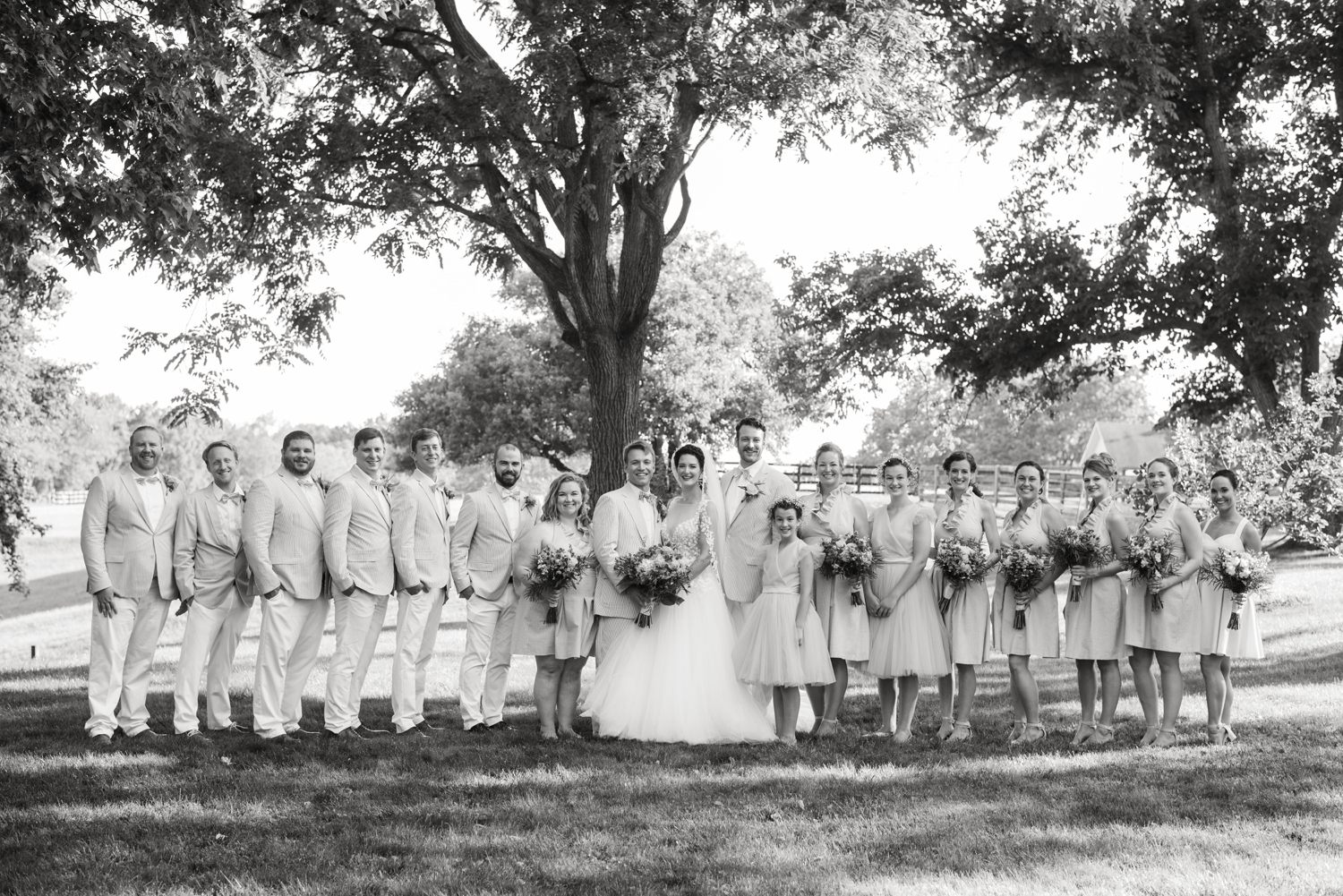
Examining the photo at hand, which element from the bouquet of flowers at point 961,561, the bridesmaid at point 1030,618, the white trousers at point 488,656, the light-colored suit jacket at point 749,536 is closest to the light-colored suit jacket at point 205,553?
the white trousers at point 488,656

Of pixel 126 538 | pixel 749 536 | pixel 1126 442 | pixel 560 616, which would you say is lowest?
pixel 560 616

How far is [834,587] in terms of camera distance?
390 inches

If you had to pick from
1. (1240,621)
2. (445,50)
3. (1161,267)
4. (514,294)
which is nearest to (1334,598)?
(1161,267)

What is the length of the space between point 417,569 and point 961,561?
4.44m

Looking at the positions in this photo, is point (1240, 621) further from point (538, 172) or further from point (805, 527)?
point (538, 172)

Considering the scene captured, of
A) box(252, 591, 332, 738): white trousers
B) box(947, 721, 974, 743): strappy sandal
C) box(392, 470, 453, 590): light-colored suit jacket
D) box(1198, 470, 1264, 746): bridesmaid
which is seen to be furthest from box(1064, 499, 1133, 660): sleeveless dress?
box(252, 591, 332, 738): white trousers

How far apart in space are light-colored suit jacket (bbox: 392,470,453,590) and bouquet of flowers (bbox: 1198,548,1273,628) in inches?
242

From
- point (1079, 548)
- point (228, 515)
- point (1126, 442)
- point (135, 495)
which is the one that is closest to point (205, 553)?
point (228, 515)

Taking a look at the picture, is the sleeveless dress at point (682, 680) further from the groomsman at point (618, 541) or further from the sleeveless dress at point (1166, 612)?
the sleeveless dress at point (1166, 612)

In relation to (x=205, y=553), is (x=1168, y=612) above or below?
below

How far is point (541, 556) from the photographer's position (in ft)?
31.5

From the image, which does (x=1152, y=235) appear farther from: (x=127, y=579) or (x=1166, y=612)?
(x=127, y=579)

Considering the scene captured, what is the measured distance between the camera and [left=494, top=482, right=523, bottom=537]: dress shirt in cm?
1023

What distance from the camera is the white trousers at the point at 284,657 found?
9320 millimetres
